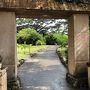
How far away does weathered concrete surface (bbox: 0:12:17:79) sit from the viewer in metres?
11.5

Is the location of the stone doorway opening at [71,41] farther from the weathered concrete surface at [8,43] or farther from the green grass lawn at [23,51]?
the green grass lawn at [23,51]

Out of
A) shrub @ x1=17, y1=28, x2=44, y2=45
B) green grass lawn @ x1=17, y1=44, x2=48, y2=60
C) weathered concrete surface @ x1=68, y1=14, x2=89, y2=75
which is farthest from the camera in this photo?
shrub @ x1=17, y1=28, x2=44, y2=45

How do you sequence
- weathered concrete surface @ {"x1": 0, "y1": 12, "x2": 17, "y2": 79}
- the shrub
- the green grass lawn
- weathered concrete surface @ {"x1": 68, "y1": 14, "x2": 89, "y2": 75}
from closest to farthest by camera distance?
weathered concrete surface @ {"x1": 0, "y1": 12, "x2": 17, "y2": 79} → weathered concrete surface @ {"x1": 68, "y1": 14, "x2": 89, "y2": 75} → the green grass lawn → the shrub

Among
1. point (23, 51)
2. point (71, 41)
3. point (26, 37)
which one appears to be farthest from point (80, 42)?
point (26, 37)

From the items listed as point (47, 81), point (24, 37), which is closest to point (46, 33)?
point (24, 37)

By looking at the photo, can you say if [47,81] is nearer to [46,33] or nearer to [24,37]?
[24,37]

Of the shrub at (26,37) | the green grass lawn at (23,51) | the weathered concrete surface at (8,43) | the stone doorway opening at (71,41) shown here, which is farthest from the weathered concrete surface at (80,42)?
the shrub at (26,37)

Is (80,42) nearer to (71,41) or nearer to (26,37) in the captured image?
(71,41)

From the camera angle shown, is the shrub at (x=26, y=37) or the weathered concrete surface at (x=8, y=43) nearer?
the weathered concrete surface at (x=8, y=43)

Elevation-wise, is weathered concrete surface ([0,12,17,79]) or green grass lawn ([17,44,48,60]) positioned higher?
weathered concrete surface ([0,12,17,79])

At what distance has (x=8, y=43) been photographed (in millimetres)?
11555

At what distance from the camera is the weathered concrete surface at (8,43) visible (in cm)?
1152

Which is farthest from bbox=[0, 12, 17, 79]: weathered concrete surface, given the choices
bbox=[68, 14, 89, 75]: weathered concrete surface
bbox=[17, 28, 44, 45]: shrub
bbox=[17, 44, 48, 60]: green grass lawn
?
bbox=[17, 28, 44, 45]: shrub

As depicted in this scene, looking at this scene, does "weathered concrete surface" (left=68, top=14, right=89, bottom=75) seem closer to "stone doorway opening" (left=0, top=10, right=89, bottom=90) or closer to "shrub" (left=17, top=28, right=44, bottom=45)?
"stone doorway opening" (left=0, top=10, right=89, bottom=90)
